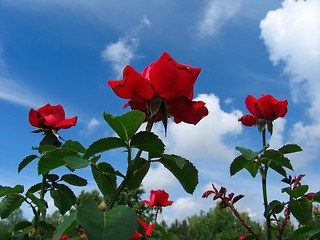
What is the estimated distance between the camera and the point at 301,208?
4.13ft

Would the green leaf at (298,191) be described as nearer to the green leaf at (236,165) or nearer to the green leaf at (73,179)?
the green leaf at (236,165)

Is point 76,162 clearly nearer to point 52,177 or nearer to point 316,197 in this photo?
point 52,177

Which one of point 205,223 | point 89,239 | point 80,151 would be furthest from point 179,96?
point 205,223

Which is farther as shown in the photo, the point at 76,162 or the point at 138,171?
the point at 138,171

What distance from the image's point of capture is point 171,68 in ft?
2.60

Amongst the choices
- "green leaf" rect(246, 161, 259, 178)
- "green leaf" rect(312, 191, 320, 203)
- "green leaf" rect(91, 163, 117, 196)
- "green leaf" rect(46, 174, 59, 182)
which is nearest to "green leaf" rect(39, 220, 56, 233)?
"green leaf" rect(46, 174, 59, 182)

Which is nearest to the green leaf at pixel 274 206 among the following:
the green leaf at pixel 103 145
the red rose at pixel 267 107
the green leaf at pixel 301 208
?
the green leaf at pixel 301 208

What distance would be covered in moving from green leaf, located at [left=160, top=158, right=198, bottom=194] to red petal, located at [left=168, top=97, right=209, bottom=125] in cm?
17

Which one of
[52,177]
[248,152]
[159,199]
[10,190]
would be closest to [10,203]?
[10,190]

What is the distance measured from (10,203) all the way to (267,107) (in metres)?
1.39

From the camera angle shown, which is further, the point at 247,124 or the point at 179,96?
the point at 247,124

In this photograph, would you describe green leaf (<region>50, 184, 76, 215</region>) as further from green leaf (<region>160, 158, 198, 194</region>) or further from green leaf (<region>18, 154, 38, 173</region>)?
green leaf (<region>160, 158, 198, 194</region>)

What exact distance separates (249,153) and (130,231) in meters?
0.76

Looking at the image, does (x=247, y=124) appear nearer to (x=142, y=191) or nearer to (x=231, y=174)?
(x=231, y=174)
